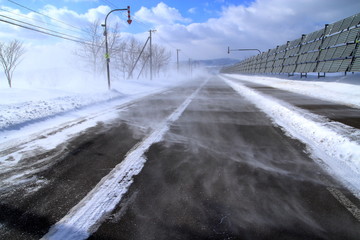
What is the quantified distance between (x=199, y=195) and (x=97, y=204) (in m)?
1.26

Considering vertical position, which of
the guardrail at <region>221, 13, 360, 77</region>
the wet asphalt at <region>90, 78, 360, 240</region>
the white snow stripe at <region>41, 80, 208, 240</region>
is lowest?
the wet asphalt at <region>90, 78, 360, 240</region>

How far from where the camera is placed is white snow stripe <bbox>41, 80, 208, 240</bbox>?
7.15ft

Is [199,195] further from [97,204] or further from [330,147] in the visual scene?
[330,147]

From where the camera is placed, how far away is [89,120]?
25.1 ft

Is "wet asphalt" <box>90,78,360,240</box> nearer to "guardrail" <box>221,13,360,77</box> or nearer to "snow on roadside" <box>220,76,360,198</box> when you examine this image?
"snow on roadside" <box>220,76,360,198</box>

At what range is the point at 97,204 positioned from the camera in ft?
8.69

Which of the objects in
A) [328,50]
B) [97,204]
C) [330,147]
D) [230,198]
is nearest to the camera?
[97,204]

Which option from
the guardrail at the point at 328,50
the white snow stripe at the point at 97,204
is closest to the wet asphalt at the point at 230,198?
the white snow stripe at the point at 97,204

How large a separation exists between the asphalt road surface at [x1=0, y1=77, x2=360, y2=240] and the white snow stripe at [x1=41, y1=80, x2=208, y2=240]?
0.29 feet

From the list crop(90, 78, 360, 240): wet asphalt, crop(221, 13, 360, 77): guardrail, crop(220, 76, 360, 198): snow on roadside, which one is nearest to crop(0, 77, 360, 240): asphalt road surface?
crop(90, 78, 360, 240): wet asphalt

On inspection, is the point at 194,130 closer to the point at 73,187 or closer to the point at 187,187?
the point at 187,187

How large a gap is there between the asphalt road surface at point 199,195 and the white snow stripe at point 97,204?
89mm

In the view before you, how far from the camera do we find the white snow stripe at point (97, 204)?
218 centimetres

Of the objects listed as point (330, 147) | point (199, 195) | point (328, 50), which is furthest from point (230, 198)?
point (328, 50)
